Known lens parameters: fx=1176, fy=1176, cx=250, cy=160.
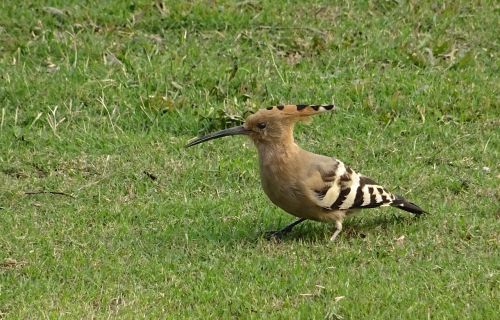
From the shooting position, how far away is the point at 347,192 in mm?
6336

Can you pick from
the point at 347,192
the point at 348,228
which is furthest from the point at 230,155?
the point at 347,192

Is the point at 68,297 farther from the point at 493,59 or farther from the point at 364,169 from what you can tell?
the point at 493,59

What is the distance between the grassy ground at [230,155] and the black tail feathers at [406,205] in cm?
8

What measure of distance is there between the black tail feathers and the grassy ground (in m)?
0.08

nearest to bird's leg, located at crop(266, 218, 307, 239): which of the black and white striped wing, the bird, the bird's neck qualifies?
the bird

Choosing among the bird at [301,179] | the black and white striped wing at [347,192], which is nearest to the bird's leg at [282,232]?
the bird at [301,179]

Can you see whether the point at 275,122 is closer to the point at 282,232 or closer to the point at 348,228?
the point at 282,232

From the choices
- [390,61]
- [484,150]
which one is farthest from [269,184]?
[390,61]

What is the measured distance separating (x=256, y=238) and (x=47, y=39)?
11.5ft

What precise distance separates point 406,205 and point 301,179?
0.68 meters

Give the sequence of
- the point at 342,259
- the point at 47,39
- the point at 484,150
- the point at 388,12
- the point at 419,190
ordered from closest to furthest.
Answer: the point at 342,259 < the point at 419,190 < the point at 484,150 < the point at 47,39 < the point at 388,12

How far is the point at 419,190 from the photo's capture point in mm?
7113

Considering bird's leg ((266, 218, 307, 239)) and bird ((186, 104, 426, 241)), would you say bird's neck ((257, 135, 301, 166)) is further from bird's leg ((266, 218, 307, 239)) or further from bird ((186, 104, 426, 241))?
bird's leg ((266, 218, 307, 239))

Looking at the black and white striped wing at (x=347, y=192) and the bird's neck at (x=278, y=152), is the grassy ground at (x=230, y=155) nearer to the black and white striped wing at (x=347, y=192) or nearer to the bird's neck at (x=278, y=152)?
the black and white striped wing at (x=347, y=192)
